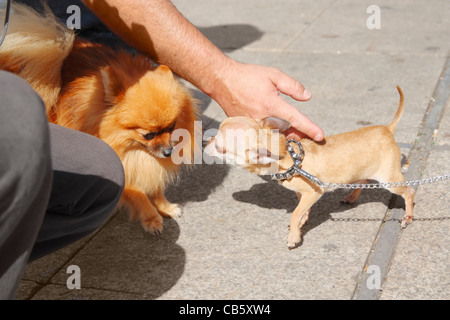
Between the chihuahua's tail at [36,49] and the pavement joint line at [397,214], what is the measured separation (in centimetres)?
189

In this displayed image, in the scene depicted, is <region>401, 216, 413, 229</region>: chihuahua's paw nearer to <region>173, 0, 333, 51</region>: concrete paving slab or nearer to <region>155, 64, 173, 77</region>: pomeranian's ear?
<region>155, 64, 173, 77</region>: pomeranian's ear

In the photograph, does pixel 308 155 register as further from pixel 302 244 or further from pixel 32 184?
pixel 32 184

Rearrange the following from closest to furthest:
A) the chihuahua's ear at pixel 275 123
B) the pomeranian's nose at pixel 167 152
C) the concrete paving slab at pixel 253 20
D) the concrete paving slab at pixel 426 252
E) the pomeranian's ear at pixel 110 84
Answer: the concrete paving slab at pixel 426 252
the chihuahua's ear at pixel 275 123
the pomeranian's ear at pixel 110 84
the pomeranian's nose at pixel 167 152
the concrete paving slab at pixel 253 20

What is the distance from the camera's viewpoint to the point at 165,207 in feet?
10.8

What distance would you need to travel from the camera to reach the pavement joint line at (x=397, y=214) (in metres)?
2.53

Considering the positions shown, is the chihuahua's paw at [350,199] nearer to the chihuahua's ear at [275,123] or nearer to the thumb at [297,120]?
the thumb at [297,120]

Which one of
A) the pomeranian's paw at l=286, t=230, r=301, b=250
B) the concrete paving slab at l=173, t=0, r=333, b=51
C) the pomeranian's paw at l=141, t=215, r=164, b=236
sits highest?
the pomeranian's paw at l=286, t=230, r=301, b=250

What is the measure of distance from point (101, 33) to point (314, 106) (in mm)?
1885

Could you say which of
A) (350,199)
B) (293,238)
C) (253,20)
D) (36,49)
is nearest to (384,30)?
(253,20)

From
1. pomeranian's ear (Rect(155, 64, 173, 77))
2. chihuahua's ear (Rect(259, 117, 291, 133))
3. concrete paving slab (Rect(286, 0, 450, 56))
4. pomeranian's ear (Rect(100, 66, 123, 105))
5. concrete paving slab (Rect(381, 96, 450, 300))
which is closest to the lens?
concrete paving slab (Rect(381, 96, 450, 300))

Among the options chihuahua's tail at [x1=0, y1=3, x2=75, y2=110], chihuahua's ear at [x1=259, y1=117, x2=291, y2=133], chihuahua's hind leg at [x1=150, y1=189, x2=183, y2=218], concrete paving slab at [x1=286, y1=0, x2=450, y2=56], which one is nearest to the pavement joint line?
chihuahua's ear at [x1=259, y1=117, x2=291, y2=133]

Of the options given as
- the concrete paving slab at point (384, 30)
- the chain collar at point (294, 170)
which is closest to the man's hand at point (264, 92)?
the chain collar at point (294, 170)

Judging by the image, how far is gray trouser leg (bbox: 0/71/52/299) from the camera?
143cm

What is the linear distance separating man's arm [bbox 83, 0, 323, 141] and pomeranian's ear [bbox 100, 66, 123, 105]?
9.6 inches
